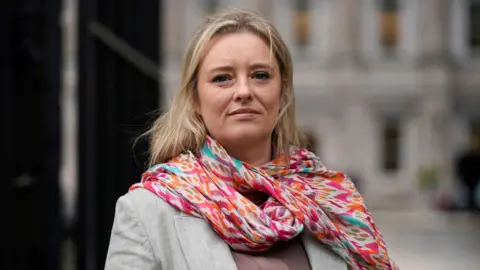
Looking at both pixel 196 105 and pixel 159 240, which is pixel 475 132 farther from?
pixel 159 240

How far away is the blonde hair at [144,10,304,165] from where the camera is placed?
2139 millimetres

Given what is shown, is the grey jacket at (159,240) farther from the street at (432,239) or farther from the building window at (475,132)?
the building window at (475,132)

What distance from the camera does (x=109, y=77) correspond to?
457cm

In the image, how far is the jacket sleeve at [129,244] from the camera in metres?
2.00

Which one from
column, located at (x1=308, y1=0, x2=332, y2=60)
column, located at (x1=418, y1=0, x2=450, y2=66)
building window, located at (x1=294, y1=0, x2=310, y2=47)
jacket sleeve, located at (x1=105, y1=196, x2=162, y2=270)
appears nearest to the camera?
jacket sleeve, located at (x1=105, y1=196, x2=162, y2=270)

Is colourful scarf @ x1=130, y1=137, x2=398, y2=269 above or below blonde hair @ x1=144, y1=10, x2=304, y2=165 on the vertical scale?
below

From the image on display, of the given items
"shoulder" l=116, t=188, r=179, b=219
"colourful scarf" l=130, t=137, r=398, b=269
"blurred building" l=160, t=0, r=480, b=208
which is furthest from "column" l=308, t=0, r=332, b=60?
"shoulder" l=116, t=188, r=179, b=219

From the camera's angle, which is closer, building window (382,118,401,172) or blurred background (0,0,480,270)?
blurred background (0,0,480,270)

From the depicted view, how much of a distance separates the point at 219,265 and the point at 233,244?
64mm

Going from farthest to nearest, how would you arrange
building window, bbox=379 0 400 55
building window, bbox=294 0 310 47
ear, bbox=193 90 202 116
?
building window, bbox=294 0 310 47 → building window, bbox=379 0 400 55 → ear, bbox=193 90 202 116

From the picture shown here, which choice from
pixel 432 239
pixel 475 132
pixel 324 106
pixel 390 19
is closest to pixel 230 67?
pixel 432 239

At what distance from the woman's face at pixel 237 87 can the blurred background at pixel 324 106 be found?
2204 millimetres

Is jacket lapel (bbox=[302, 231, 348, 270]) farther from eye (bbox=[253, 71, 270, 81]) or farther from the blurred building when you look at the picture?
the blurred building

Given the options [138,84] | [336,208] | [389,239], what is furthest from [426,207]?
[336,208]
